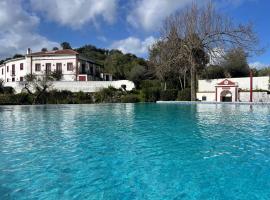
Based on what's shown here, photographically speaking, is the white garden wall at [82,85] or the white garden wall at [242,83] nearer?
the white garden wall at [242,83]

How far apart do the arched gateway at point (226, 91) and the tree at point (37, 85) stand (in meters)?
21.3

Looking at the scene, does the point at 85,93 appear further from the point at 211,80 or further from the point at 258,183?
the point at 258,183

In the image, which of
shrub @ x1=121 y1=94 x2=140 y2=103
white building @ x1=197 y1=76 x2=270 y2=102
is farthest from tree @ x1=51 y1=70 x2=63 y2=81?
white building @ x1=197 y1=76 x2=270 y2=102

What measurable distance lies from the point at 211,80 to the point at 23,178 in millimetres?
32065

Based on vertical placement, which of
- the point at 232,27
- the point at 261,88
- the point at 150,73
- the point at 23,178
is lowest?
the point at 23,178

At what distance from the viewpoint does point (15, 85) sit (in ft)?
131

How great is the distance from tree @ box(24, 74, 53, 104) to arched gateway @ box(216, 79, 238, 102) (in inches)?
839

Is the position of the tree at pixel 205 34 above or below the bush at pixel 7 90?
above

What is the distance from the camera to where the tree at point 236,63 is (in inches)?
1270

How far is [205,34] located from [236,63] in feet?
19.7

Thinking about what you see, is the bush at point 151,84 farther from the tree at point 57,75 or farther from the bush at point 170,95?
the tree at point 57,75

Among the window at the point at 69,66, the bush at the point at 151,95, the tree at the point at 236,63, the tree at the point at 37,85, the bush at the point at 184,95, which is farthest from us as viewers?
the window at the point at 69,66

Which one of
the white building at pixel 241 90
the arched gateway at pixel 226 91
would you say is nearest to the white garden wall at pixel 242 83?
the white building at pixel 241 90

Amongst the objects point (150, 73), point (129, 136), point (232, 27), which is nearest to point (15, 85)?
point (150, 73)
